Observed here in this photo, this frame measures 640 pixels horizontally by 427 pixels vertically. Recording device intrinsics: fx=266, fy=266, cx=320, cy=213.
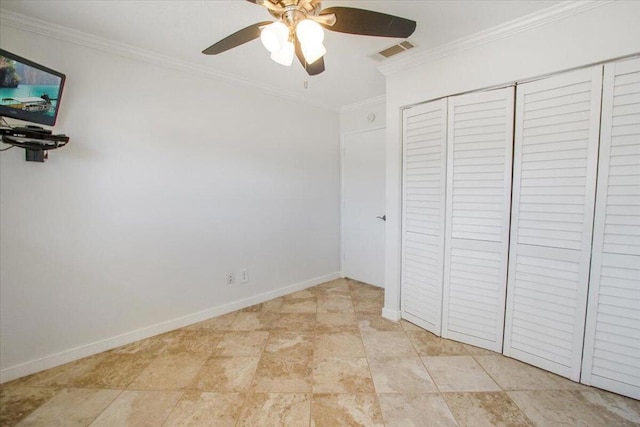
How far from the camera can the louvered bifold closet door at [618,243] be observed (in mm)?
1442

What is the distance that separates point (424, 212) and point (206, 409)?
2000 mm

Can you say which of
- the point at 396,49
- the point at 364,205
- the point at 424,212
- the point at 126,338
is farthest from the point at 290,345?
the point at 396,49

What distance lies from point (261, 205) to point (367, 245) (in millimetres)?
1438

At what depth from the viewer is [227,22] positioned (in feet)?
5.56

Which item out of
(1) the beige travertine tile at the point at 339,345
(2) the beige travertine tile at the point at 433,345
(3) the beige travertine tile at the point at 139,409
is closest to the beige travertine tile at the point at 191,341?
(3) the beige travertine tile at the point at 139,409

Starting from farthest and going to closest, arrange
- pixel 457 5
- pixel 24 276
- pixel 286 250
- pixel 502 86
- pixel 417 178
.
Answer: pixel 286 250 < pixel 417 178 < pixel 502 86 < pixel 24 276 < pixel 457 5

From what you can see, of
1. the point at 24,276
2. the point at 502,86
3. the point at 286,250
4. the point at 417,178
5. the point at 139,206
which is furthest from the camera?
the point at 286,250

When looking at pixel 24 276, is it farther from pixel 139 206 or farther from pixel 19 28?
pixel 19 28

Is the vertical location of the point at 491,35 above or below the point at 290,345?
above

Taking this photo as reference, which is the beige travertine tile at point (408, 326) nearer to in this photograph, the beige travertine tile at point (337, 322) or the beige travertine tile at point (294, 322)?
the beige travertine tile at point (337, 322)

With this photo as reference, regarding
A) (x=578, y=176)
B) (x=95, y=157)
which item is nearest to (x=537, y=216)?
(x=578, y=176)

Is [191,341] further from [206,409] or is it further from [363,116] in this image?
[363,116]

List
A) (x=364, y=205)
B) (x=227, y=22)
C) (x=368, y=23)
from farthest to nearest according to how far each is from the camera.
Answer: (x=364, y=205) < (x=227, y=22) < (x=368, y=23)

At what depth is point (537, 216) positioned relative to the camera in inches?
68.2
